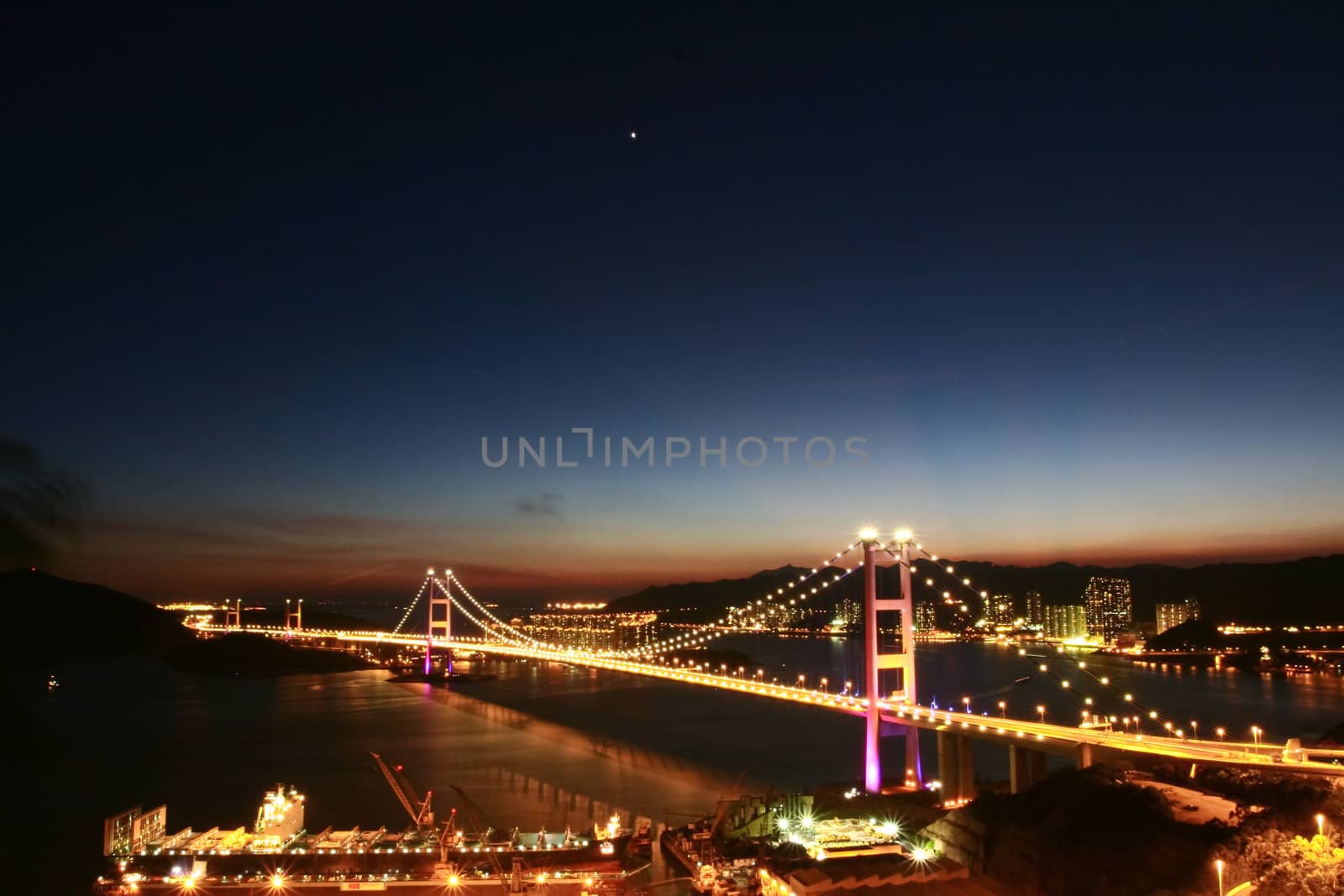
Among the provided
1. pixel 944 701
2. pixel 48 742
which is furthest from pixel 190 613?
pixel 48 742

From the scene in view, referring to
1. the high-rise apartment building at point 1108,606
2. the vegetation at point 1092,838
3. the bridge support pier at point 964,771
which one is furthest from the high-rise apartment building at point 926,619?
the vegetation at point 1092,838

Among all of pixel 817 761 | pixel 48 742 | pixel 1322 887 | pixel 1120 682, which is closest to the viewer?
pixel 48 742

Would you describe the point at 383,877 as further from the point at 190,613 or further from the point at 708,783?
the point at 190,613

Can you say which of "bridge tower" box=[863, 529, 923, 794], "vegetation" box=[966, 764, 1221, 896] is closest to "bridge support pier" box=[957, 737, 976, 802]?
"bridge tower" box=[863, 529, 923, 794]

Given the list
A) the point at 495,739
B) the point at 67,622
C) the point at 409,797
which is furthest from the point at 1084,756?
the point at 495,739

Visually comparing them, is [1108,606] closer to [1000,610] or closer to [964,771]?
[1000,610]

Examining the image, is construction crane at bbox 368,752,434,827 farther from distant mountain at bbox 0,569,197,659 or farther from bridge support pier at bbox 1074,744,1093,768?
distant mountain at bbox 0,569,197,659
